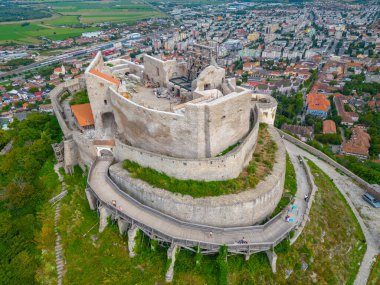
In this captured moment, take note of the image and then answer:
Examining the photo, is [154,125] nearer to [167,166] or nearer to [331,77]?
[167,166]

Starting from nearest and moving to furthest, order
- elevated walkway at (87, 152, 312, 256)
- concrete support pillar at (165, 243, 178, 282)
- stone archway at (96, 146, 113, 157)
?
concrete support pillar at (165, 243, 178, 282)
elevated walkway at (87, 152, 312, 256)
stone archway at (96, 146, 113, 157)

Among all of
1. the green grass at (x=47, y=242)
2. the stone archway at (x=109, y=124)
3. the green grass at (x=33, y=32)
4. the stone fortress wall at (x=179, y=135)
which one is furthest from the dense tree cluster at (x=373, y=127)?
the green grass at (x=33, y=32)

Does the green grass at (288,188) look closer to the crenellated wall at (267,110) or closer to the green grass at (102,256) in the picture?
the crenellated wall at (267,110)

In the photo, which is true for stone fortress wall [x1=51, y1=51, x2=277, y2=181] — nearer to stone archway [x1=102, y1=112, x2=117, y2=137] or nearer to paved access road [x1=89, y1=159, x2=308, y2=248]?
stone archway [x1=102, y1=112, x2=117, y2=137]

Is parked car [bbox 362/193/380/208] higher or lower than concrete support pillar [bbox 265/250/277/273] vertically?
lower

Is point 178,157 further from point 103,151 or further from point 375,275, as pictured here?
point 375,275

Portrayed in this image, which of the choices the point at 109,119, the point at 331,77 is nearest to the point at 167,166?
the point at 109,119

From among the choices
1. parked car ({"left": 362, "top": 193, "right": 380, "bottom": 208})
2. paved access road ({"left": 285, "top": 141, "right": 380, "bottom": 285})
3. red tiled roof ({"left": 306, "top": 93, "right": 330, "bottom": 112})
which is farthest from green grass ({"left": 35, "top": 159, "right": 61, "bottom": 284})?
red tiled roof ({"left": 306, "top": 93, "right": 330, "bottom": 112})
